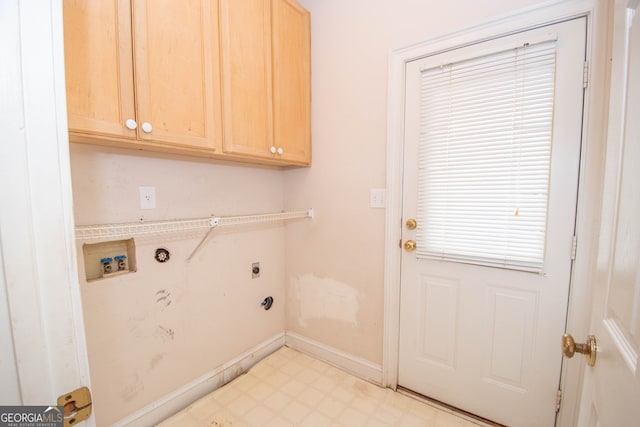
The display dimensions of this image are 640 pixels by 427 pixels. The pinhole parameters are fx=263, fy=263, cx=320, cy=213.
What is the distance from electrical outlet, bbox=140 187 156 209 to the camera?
4.41ft

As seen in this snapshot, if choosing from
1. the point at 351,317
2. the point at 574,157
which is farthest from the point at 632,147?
the point at 351,317

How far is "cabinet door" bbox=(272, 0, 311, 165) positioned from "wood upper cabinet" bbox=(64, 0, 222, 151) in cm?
42

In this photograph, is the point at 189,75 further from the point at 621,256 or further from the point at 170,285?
the point at 621,256

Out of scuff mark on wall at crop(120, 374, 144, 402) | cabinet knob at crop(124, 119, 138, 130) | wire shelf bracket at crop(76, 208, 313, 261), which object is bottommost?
scuff mark on wall at crop(120, 374, 144, 402)

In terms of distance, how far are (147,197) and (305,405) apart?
147cm

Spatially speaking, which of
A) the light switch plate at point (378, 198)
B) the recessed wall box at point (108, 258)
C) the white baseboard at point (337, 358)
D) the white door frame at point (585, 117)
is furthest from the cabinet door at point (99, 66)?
the white baseboard at point (337, 358)

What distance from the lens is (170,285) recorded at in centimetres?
148

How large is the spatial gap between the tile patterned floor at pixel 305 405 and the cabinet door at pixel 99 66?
1520mm

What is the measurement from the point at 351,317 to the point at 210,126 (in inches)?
59.0

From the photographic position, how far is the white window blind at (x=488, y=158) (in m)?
1.24

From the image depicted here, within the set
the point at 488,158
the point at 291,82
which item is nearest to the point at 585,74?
the point at 488,158

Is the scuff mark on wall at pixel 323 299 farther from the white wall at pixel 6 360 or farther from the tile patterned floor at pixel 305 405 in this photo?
the white wall at pixel 6 360

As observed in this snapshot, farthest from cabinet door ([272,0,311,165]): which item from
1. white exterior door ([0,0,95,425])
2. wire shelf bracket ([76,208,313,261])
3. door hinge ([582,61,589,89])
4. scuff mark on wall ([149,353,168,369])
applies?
door hinge ([582,61,589,89])

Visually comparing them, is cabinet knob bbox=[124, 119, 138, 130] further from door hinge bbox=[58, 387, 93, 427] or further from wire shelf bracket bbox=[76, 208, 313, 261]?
door hinge bbox=[58, 387, 93, 427]
